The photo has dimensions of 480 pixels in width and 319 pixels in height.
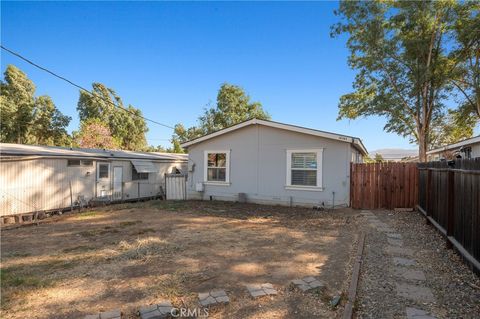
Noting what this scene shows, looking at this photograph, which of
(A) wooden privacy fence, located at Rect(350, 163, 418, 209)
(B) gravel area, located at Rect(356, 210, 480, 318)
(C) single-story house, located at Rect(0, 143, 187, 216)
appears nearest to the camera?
(B) gravel area, located at Rect(356, 210, 480, 318)

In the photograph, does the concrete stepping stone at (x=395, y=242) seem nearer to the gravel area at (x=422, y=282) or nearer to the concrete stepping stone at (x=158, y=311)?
the gravel area at (x=422, y=282)

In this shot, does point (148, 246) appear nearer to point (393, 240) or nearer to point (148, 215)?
point (148, 215)

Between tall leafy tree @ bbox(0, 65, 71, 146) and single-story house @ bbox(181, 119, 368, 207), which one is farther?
tall leafy tree @ bbox(0, 65, 71, 146)

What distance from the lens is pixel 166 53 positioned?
15.0 meters

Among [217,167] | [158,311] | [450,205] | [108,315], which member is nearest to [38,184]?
[217,167]

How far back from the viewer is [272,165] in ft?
37.6

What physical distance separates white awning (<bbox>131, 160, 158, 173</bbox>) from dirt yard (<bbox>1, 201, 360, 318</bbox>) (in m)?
6.31

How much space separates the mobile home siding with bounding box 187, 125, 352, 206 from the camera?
33.6 feet

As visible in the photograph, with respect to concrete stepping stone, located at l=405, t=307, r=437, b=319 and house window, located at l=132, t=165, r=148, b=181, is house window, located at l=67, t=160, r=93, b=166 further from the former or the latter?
concrete stepping stone, located at l=405, t=307, r=437, b=319

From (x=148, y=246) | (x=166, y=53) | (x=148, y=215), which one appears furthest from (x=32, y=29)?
(x=148, y=246)

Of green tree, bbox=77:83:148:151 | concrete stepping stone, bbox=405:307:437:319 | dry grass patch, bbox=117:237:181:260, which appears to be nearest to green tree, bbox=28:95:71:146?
green tree, bbox=77:83:148:151

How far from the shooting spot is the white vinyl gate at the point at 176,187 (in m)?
14.0

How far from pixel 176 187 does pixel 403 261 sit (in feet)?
36.8

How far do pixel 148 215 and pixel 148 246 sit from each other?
424 centimetres
